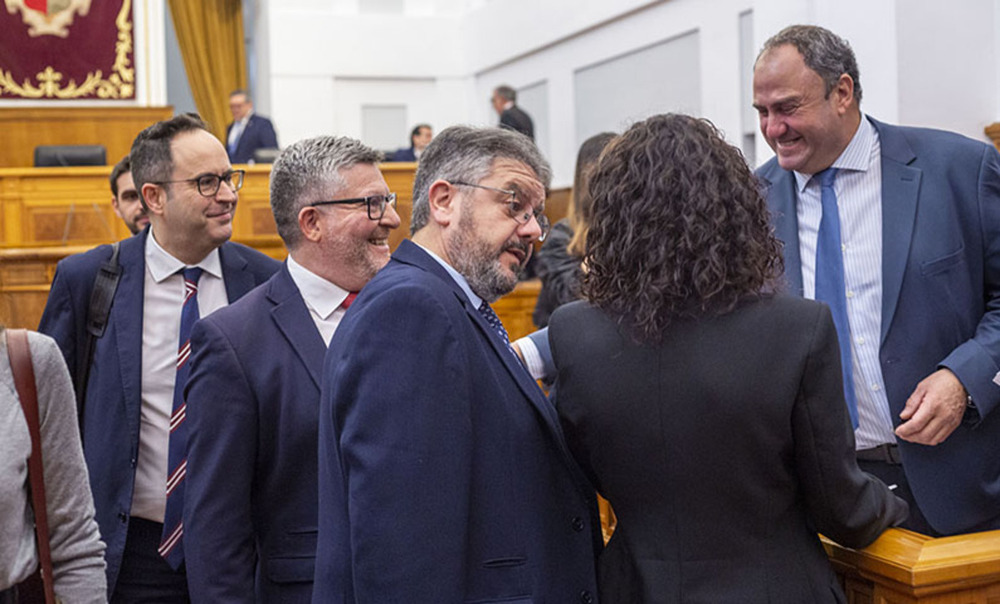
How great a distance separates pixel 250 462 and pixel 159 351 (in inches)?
24.1

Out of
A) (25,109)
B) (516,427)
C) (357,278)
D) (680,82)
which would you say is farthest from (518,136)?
(25,109)

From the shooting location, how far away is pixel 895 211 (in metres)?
2.35

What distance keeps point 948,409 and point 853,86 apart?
75 centimetres

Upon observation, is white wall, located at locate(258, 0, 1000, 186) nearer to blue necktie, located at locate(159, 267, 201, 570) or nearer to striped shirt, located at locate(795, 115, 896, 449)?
striped shirt, located at locate(795, 115, 896, 449)

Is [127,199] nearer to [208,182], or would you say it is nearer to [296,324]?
[208,182]

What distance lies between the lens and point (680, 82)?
32.2ft

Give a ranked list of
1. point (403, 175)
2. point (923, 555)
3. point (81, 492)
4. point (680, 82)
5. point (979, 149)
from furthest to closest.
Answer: point (680, 82)
point (403, 175)
point (979, 149)
point (81, 492)
point (923, 555)

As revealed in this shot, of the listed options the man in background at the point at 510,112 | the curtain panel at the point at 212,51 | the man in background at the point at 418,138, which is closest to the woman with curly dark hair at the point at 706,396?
the man in background at the point at 510,112

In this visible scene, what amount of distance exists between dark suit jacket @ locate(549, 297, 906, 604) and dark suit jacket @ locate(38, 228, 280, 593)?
1259mm

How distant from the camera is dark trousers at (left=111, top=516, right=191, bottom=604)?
246 centimetres

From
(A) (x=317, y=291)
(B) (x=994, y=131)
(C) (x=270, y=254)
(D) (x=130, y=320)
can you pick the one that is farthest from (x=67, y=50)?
(A) (x=317, y=291)

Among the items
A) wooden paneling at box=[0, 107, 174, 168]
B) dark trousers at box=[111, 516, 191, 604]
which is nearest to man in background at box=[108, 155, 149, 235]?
dark trousers at box=[111, 516, 191, 604]

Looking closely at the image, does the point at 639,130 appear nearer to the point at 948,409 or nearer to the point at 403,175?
the point at 948,409

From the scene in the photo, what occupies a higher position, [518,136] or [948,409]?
[518,136]
